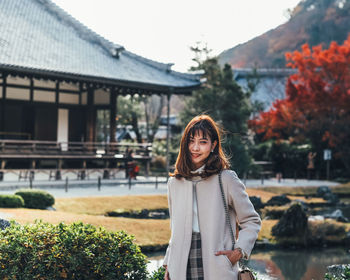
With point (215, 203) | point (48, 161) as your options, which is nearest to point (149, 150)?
point (48, 161)

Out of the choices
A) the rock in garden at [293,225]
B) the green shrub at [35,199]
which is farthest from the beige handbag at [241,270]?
the green shrub at [35,199]

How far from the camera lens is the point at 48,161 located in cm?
2192

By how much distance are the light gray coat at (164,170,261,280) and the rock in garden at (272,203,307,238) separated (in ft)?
30.8

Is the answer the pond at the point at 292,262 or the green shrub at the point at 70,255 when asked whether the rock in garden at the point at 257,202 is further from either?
the green shrub at the point at 70,255

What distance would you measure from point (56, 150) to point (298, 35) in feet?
139

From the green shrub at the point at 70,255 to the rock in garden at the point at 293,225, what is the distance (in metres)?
7.61

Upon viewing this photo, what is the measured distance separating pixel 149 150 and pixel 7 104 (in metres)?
6.97

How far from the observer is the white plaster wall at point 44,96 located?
73.8 ft

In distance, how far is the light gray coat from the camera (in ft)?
10.4

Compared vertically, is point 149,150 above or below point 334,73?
below

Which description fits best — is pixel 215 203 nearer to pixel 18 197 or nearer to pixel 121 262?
pixel 121 262

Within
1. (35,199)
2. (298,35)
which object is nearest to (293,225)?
(35,199)

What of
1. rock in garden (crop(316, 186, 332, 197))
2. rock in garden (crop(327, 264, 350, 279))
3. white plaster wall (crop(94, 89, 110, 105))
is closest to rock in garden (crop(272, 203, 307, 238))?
rock in garden (crop(327, 264, 350, 279))

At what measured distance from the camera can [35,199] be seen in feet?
43.1
